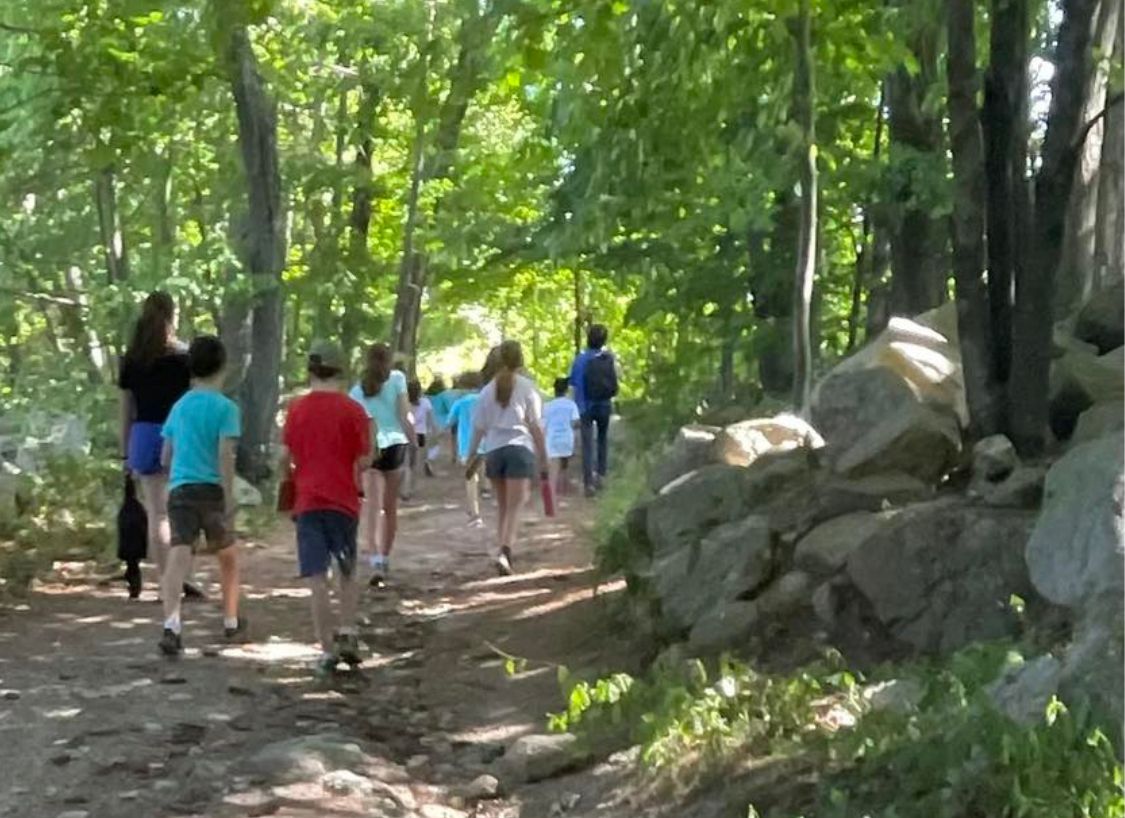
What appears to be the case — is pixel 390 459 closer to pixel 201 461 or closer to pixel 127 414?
pixel 127 414

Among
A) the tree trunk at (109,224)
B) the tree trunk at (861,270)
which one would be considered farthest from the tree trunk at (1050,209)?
the tree trunk at (109,224)

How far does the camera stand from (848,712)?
648cm

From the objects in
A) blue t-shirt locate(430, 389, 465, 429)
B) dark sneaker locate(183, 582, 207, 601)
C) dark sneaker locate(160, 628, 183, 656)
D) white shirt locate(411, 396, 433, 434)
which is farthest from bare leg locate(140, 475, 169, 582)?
blue t-shirt locate(430, 389, 465, 429)

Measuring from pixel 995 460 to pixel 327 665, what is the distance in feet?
11.4

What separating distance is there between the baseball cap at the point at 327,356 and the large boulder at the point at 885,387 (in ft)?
8.72

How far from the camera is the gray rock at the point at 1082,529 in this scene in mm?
5656

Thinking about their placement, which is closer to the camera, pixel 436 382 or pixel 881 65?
pixel 881 65

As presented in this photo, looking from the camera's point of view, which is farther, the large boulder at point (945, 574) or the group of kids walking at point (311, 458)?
the group of kids walking at point (311, 458)

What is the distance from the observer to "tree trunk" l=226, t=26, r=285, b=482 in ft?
58.2

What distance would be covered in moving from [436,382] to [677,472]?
54.9ft

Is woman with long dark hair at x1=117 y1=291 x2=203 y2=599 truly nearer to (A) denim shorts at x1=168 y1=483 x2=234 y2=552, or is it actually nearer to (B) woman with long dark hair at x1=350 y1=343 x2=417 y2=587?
(A) denim shorts at x1=168 y1=483 x2=234 y2=552

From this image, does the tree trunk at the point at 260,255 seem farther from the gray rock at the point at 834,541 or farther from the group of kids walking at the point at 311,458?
the gray rock at the point at 834,541

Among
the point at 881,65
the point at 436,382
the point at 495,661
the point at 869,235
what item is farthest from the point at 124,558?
the point at 436,382

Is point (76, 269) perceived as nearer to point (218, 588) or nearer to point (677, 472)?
point (218, 588)
